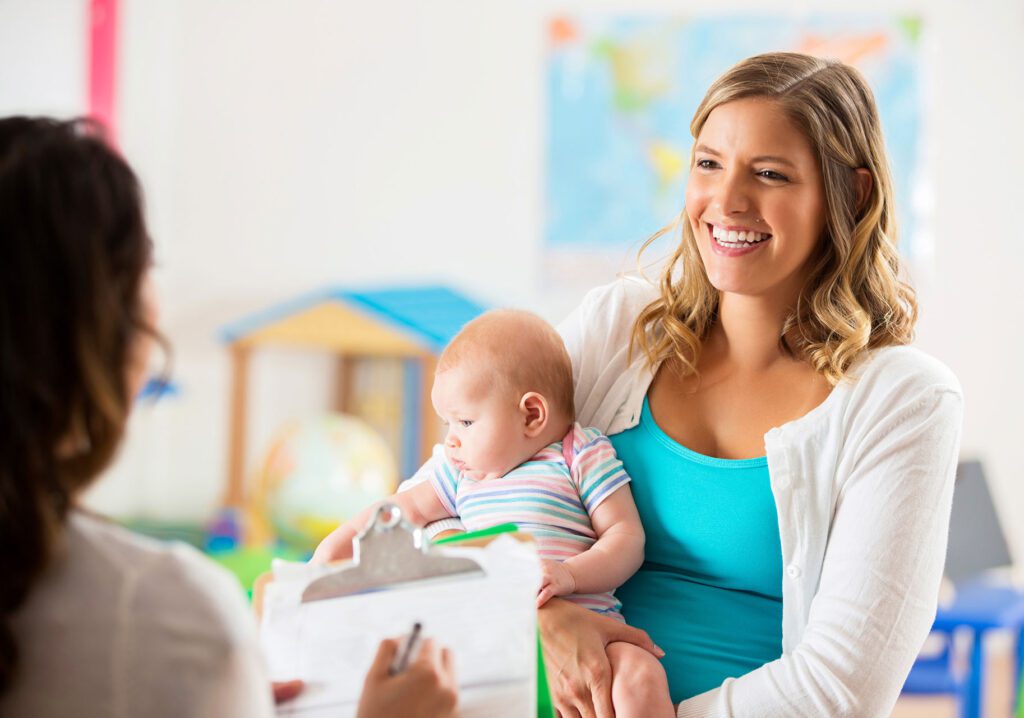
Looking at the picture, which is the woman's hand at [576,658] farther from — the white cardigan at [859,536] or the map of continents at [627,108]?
the map of continents at [627,108]

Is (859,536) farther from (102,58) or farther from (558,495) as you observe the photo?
(102,58)

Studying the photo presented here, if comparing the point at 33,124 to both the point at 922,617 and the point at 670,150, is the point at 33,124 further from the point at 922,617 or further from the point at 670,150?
the point at 670,150

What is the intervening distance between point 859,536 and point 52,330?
2.96 ft

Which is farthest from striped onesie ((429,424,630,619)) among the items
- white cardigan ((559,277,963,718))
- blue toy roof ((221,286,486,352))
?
blue toy roof ((221,286,486,352))

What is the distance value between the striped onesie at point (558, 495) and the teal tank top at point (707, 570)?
6cm

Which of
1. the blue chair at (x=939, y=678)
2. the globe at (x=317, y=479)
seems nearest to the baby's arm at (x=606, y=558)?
the blue chair at (x=939, y=678)

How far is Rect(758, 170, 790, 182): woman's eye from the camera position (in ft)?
4.47

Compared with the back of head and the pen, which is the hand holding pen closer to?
the pen

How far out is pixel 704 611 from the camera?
1.35m

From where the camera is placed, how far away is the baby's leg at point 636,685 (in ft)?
3.99

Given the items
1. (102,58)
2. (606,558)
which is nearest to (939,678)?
(606,558)

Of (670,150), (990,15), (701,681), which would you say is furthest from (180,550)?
(990,15)

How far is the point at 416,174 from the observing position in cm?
471

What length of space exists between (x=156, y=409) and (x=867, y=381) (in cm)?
400
